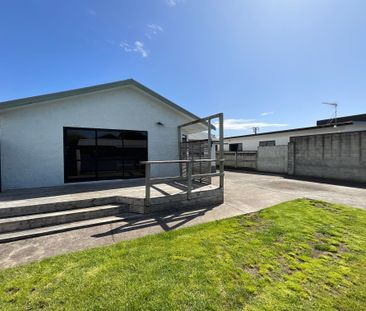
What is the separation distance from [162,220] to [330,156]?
1132cm

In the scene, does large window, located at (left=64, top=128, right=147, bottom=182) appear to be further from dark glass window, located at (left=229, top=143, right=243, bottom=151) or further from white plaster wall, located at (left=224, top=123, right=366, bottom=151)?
dark glass window, located at (left=229, top=143, right=243, bottom=151)

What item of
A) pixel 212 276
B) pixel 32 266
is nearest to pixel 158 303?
pixel 212 276

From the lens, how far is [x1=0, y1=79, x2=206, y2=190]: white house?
6.28 m

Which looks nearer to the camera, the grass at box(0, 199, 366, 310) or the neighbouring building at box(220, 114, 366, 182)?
the grass at box(0, 199, 366, 310)

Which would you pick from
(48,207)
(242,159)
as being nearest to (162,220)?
(48,207)

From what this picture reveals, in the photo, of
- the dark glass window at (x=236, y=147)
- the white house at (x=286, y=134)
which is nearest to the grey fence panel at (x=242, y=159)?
the white house at (x=286, y=134)

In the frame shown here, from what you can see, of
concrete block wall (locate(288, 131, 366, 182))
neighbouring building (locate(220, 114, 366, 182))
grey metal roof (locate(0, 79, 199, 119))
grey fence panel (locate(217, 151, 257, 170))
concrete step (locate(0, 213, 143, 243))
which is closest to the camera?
concrete step (locate(0, 213, 143, 243))

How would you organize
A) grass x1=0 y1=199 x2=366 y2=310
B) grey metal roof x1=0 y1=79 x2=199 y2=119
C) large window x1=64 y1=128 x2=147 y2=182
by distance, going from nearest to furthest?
grass x1=0 y1=199 x2=366 y2=310
grey metal roof x1=0 y1=79 x2=199 y2=119
large window x1=64 y1=128 x2=147 y2=182

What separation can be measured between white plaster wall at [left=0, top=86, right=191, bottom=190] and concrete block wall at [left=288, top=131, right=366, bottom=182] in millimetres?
9601

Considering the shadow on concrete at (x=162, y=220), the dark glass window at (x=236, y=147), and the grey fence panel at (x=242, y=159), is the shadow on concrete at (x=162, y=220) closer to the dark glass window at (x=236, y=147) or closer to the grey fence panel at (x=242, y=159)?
the grey fence panel at (x=242, y=159)

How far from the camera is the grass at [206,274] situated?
206 cm

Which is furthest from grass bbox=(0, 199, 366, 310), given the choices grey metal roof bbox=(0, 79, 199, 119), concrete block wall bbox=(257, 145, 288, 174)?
concrete block wall bbox=(257, 145, 288, 174)

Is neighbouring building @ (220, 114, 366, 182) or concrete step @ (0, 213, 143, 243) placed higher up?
neighbouring building @ (220, 114, 366, 182)

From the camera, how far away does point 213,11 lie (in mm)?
A: 7648
